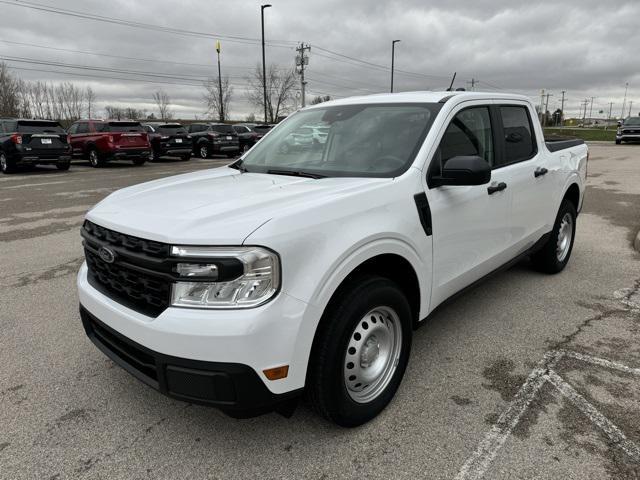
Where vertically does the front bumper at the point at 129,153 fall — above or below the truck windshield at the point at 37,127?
below

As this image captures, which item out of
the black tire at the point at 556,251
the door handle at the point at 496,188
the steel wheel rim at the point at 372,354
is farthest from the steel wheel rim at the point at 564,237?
the steel wheel rim at the point at 372,354

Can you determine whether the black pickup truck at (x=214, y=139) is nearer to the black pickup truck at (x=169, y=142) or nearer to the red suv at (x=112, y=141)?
the black pickup truck at (x=169, y=142)

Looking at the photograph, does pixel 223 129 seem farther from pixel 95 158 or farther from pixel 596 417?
pixel 596 417

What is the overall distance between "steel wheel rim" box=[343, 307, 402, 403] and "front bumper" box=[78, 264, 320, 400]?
14.5 inches

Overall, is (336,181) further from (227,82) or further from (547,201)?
(227,82)

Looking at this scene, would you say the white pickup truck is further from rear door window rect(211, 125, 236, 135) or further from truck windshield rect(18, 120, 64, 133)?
rear door window rect(211, 125, 236, 135)

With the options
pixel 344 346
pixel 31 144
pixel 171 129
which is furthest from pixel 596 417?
pixel 171 129

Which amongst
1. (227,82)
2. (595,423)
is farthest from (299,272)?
(227,82)

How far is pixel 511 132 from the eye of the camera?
13.4 ft

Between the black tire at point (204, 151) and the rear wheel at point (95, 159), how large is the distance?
537 centimetres

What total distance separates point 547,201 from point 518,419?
8.15 feet

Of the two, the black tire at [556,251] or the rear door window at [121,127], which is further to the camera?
the rear door window at [121,127]

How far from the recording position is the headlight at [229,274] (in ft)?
6.72

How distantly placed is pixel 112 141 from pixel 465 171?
1797 centimetres
